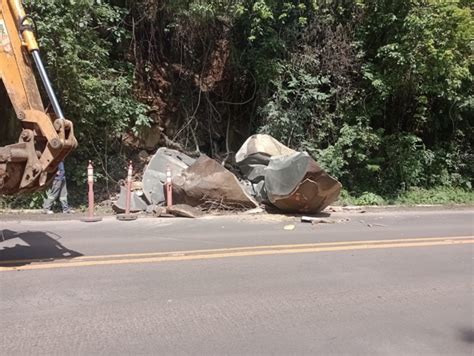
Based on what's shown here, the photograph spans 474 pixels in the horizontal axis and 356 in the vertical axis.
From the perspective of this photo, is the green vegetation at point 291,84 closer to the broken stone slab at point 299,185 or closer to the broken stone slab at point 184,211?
the broken stone slab at point 299,185

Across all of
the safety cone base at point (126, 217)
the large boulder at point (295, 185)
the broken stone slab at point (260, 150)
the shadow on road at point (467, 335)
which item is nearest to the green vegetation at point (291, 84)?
the broken stone slab at point (260, 150)

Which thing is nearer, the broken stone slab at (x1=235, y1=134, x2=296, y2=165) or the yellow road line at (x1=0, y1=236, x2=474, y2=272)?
the yellow road line at (x1=0, y1=236, x2=474, y2=272)

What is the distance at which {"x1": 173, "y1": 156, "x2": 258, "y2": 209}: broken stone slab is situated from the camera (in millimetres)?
11961

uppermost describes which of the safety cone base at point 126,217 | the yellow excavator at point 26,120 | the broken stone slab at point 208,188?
the yellow excavator at point 26,120

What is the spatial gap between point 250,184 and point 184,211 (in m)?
2.67

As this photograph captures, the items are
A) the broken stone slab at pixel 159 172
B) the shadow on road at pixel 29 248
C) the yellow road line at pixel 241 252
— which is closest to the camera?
the yellow road line at pixel 241 252

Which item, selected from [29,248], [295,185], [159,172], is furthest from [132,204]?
[29,248]

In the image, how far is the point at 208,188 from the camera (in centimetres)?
1194

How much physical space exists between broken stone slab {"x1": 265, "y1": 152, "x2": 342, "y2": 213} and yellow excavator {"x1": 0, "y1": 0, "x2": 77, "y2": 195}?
5991mm

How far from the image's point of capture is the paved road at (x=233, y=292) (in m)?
4.35

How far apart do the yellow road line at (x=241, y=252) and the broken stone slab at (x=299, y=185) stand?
9.39 ft

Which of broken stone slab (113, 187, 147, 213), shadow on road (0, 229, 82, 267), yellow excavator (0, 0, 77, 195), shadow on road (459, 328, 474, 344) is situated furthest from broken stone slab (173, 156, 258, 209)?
shadow on road (459, 328, 474, 344)

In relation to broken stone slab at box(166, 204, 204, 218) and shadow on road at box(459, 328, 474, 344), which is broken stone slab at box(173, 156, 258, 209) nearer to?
broken stone slab at box(166, 204, 204, 218)

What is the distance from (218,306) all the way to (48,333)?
1587mm
